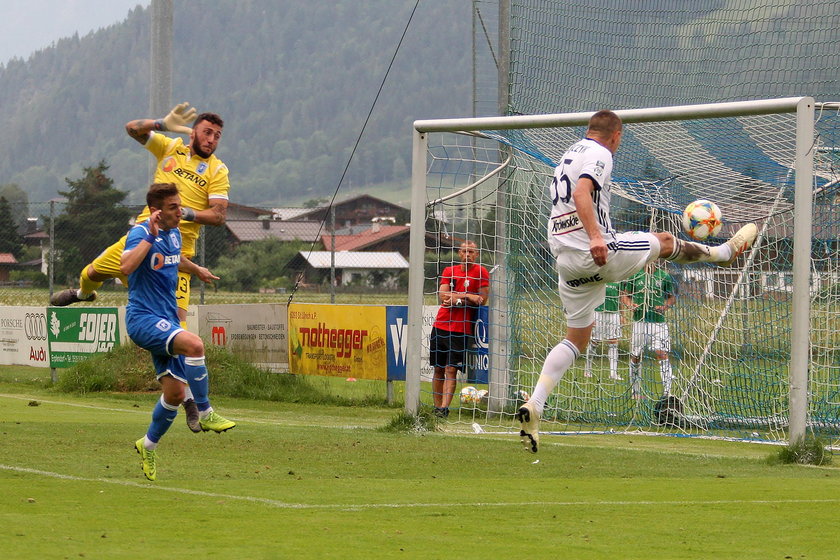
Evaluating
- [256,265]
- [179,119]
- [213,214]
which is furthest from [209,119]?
[256,265]

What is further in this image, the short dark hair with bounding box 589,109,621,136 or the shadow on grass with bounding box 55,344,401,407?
the shadow on grass with bounding box 55,344,401,407

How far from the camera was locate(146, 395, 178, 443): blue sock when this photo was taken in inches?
329

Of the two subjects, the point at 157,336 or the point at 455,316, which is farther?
the point at 455,316

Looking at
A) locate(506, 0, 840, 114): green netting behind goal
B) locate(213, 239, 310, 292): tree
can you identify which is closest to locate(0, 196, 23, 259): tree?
locate(213, 239, 310, 292): tree

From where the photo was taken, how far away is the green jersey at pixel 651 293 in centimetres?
1421

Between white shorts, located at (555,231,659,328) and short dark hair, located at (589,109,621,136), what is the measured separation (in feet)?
2.59

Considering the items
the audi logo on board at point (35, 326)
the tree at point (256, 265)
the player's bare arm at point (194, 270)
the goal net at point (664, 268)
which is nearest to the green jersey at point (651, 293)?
the goal net at point (664, 268)

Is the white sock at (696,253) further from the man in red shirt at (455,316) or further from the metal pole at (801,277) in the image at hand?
the man in red shirt at (455,316)

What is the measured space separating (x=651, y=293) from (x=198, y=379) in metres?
6.44

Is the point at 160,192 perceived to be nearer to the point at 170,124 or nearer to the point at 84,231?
the point at 170,124

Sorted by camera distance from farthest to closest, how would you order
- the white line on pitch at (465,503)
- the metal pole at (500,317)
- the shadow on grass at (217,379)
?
1. the shadow on grass at (217,379)
2. the metal pole at (500,317)
3. the white line on pitch at (465,503)

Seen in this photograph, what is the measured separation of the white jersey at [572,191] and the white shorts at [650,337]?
5.18 metres

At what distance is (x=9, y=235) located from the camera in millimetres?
26594

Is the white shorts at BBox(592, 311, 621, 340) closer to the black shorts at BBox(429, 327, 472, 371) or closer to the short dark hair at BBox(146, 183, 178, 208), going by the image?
the black shorts at BBox(429, 327, 472, 371)
